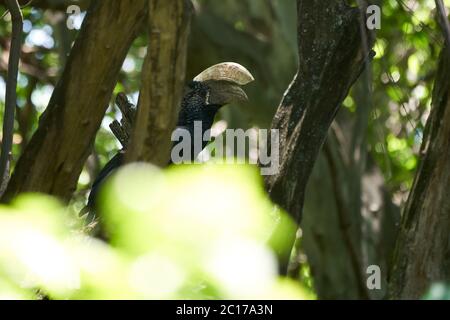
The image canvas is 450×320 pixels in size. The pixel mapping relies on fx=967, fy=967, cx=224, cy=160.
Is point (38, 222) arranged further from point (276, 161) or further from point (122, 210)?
point (276, 161)

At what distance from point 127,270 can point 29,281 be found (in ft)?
0.93

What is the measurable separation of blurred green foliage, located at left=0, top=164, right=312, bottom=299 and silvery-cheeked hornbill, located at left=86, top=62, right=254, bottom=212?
60.4 inches

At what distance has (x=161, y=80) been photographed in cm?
204

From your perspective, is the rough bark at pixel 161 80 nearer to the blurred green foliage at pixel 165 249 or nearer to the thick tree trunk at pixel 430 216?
the blurred green foliage at pixel 165 249

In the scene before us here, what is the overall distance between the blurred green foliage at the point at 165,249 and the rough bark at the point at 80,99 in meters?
1.20

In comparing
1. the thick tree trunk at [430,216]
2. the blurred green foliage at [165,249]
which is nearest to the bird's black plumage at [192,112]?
the thick tree trunk at [430,216]

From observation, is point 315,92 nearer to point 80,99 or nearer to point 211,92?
point 211,92

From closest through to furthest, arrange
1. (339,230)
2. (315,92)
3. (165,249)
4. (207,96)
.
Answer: (165,249) < (315,92) < (207,96) < (339,230)

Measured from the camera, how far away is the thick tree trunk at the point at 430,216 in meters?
3.43

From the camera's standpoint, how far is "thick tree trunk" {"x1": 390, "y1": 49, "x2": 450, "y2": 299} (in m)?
3.43

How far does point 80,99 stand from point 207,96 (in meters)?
0.72

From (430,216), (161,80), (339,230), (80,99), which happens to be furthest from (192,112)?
(339,230)

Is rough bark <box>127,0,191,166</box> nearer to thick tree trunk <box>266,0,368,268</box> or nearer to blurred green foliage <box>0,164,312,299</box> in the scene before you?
blurred green foliage <box>0,164,312,299</box>

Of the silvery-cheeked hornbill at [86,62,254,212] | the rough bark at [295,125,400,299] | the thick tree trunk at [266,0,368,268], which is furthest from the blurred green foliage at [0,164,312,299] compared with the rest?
the rough bark at [295,125,400,299]
